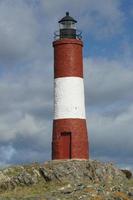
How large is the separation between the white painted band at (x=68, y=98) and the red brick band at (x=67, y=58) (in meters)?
0.46

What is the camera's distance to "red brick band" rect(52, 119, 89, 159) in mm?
43094

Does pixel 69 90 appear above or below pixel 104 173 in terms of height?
above

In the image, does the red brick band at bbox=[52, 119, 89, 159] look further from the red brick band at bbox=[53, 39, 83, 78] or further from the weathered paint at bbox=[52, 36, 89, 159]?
the red brick band at bbox=[53, 39, 83, 78]

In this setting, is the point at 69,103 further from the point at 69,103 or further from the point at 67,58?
the point at 67,58

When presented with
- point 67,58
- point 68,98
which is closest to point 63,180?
point 68,98

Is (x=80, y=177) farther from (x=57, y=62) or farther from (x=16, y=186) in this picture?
(x=57, y=62)

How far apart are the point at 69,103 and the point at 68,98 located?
340mm

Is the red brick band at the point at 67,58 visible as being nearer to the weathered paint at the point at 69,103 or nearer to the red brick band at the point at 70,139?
the weathered paint at the point at 69,103

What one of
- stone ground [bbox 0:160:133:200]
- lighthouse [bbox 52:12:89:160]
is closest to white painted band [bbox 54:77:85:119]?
lighthouse [bbox 52:12:89:160]

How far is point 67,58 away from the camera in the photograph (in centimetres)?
4322

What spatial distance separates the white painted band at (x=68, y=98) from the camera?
4297 cm

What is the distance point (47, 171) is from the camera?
4034cm

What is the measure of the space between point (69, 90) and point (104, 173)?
5883mm

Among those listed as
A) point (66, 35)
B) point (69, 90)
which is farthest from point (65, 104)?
point (66, 35)
